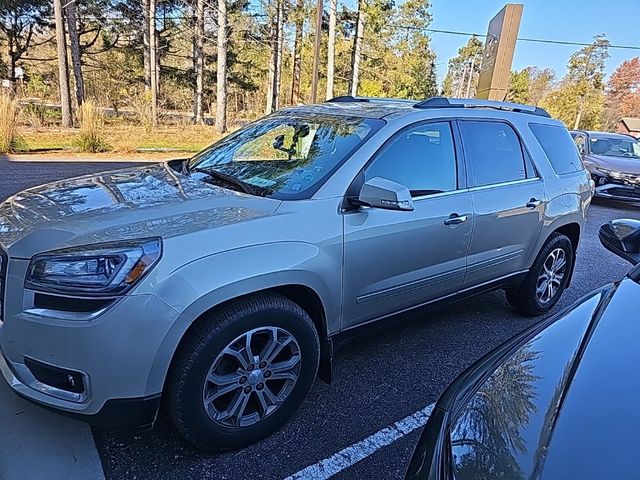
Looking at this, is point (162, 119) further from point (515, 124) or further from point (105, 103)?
point (515, 124)

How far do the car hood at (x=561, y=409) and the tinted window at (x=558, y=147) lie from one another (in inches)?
96.7

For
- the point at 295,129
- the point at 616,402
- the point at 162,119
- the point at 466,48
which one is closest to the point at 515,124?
the point at 295,129

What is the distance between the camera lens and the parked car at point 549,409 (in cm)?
112

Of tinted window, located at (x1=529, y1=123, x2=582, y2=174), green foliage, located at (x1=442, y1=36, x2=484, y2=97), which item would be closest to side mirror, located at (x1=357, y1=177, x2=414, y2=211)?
tinted window, located at (x1=529, y1=123, x2=582, y2=174)

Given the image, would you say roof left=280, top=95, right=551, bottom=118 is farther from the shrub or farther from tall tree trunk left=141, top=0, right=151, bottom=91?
tall tree trunk left=141, top=0, right=151, bottom=91

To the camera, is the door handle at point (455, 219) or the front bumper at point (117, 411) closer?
the front bumper at point (117, 411)

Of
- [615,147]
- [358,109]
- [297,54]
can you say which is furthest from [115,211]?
[297,54]

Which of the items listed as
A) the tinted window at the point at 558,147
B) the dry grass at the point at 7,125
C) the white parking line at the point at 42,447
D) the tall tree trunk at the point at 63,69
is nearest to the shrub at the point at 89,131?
the dry grass at the point at 7,125

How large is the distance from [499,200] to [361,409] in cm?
180

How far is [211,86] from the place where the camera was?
33594mm

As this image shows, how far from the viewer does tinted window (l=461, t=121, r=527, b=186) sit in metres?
3.22

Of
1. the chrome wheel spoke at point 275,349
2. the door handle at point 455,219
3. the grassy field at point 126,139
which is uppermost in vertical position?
the door handle at point 455,219

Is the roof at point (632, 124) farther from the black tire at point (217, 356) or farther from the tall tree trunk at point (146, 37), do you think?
the black tire at point (217, 356)

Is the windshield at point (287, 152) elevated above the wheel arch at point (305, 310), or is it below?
above
